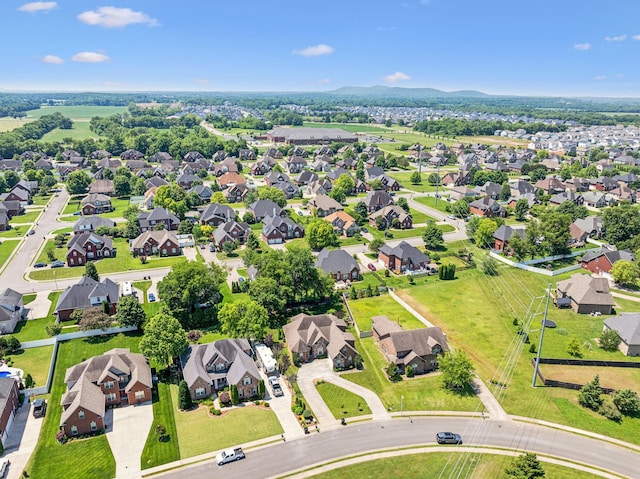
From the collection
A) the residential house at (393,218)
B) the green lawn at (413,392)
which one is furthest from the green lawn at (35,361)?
the residential house at (393,218)

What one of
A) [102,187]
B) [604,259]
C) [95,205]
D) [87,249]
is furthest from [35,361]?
[604,259]

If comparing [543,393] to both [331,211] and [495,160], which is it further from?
[495,160]

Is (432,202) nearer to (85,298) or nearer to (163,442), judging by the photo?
(85,298)

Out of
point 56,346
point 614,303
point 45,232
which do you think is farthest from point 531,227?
point 45,232

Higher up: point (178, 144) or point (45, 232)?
point (178, 144)

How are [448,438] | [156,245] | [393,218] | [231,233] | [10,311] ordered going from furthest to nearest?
[393,218], [231,233], [156,245], [10,311], [448,438]

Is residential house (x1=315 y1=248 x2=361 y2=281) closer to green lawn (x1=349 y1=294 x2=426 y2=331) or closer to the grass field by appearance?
green lawn (x1=349 y1=294 x2=426 y2=331)

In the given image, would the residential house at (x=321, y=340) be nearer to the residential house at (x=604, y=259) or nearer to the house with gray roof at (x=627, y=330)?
the house with gray roof at (x=627, y=330)
